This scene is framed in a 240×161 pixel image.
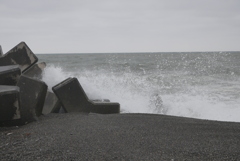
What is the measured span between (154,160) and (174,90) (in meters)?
6.92

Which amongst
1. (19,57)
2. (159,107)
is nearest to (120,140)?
(19,57)

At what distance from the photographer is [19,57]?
179 inches

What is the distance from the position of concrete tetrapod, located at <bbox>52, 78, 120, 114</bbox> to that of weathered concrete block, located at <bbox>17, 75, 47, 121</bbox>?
0.95 ft

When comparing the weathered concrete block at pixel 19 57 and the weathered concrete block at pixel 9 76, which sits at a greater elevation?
the weathered concrete block at pixel 19 57

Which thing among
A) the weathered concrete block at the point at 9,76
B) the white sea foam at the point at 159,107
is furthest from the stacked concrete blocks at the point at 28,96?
the white sea foam at the point at 159,107

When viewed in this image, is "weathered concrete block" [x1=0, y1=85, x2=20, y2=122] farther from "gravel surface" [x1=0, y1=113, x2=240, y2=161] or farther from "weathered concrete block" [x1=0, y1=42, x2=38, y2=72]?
"weathered concrete block" [x1=0, y1=42, x2=38, y2=72]

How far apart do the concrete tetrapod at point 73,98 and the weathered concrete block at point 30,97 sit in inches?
11.4

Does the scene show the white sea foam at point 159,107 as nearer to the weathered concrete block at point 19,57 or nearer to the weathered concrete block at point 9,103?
the weathered concrete block at point 19,57

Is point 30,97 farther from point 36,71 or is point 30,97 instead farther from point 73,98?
point 36,71

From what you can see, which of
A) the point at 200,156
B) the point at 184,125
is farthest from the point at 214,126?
the point at 200,156

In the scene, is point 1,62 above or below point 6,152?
above

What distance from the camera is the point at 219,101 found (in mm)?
6676

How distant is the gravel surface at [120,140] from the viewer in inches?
83.4

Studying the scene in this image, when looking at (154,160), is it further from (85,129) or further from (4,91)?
(4,91)
